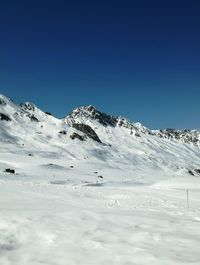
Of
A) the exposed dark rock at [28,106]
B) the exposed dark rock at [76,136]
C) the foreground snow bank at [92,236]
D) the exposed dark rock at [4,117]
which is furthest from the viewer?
the exposed dark rock at [28,106]

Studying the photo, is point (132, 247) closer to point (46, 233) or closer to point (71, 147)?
point (46, 233)

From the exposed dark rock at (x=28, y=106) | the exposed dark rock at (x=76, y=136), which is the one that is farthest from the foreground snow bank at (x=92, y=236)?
the exposed dark rock at (x=28, y=106)

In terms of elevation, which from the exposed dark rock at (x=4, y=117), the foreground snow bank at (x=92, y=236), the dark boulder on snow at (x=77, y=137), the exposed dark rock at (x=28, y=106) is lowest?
the foreground snow bank at (x=92, y=236)

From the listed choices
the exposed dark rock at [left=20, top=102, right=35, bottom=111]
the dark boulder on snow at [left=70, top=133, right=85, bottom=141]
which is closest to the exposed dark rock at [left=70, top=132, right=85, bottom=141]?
the dark boulder on snow at [left=70, top=133, right=85, bottom=141]

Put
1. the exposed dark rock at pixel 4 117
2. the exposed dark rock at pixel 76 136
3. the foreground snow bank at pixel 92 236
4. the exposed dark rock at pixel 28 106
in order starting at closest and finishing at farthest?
1. the foreground snow bank at pixel 92 236
2. the exposed dark rock at pixel 4 117
3. the exposed dark rock at pixel 76 136
4. the exposed dark rock at pixel 28 106

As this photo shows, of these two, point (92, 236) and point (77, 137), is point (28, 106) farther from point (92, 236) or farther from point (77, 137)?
point (92, 236)

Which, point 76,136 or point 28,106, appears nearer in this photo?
point 76,136

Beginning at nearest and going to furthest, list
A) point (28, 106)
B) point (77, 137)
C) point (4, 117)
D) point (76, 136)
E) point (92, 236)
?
point (92, 236)
point (4, 117)
point (77, 137)
point (76, 136)
point (28, 106)

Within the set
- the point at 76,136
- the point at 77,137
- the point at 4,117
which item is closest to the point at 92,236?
the point at 4,117

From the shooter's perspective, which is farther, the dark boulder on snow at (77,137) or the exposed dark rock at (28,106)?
the exposed dark rock at (28,106)

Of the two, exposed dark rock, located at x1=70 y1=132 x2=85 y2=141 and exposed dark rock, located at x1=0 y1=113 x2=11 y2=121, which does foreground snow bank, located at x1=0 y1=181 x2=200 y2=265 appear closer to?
exposed dark rock, located at x1=0 y1=113 x2=11 y2=121

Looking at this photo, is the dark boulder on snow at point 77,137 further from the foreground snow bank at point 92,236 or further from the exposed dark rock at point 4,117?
the foreground snow bank at point 92,236

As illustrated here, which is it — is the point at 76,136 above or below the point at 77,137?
above

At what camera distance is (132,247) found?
10.5 meters
